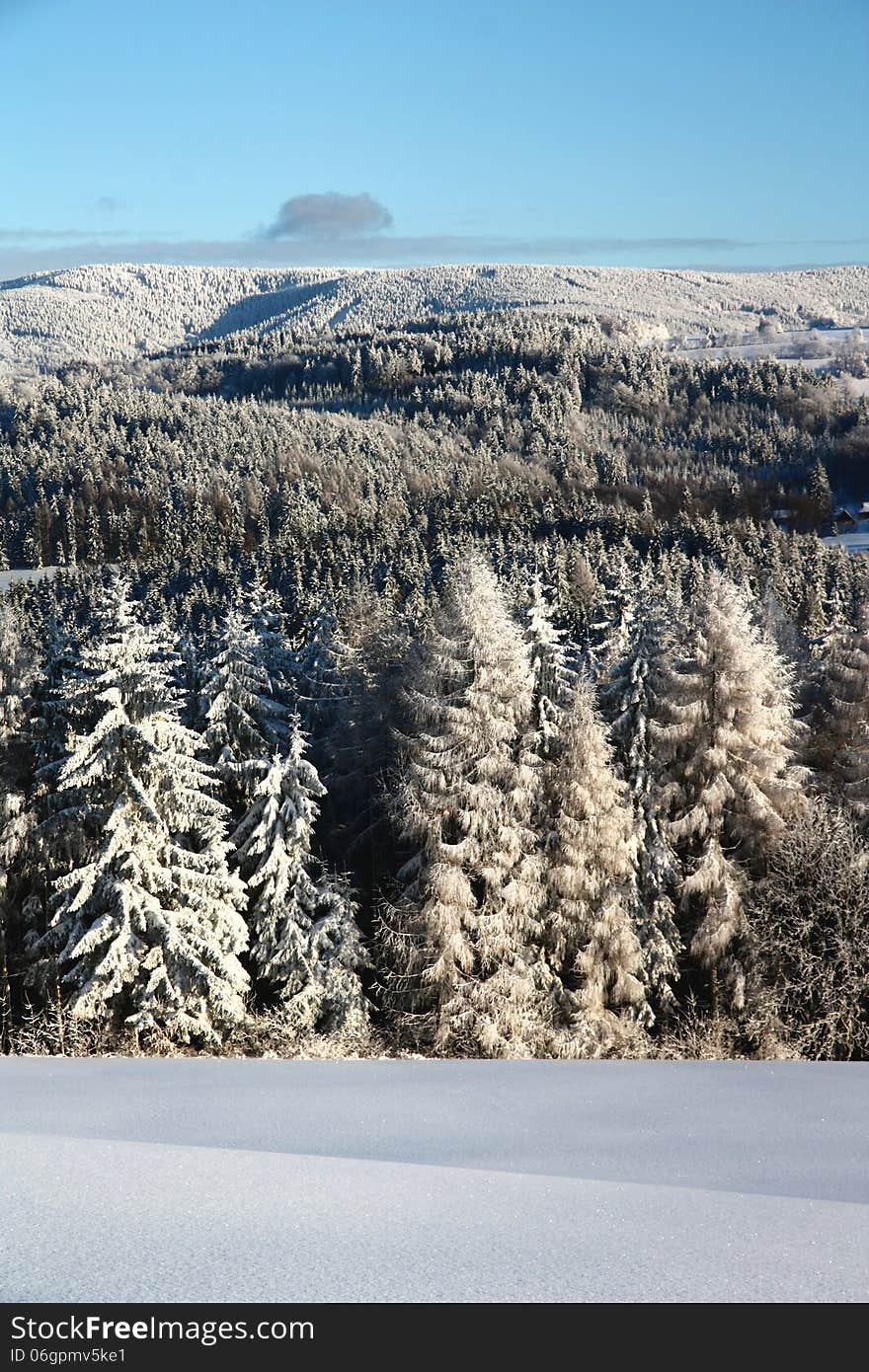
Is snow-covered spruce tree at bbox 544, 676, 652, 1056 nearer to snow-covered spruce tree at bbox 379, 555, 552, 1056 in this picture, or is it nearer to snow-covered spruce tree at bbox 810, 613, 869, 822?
snow-covered spruce tree at bbox 379, 555, 552, 1056

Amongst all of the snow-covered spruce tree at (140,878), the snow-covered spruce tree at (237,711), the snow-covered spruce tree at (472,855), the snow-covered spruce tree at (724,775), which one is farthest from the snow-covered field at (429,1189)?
the snow-covered spruce tree at (237,711)

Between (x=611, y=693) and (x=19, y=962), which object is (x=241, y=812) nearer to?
(x=19, y=962)

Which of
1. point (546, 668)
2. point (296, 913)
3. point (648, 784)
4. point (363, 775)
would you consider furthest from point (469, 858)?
point (363, 775)

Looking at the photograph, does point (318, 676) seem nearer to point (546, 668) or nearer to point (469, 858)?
point (546, 668)

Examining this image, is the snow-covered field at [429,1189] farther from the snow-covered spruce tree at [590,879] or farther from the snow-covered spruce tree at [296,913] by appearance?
the snow-covered spruce tree at [296,913]

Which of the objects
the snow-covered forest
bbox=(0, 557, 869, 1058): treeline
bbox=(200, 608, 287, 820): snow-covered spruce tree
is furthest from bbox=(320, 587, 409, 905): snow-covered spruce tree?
bbox=(200, 608, 287, 820): snow-covered spruce tree
